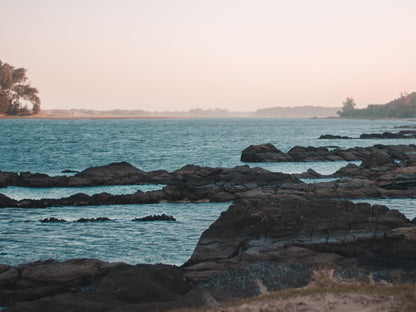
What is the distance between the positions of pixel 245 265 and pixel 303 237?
8.61 feet

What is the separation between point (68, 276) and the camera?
47.4ft

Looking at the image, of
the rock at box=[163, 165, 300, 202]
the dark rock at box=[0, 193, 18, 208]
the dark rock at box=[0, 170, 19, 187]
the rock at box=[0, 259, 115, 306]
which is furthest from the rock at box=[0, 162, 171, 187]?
the rock at box=[0, 259, 115, 306]

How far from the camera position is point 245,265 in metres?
15.2

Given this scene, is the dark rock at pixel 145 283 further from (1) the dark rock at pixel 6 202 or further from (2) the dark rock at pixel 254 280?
(1) the dark rock at pixel 6 202

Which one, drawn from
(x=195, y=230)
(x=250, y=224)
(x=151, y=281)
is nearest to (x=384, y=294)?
(x=151, y=281)

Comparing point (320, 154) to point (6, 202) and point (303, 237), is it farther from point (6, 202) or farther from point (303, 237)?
point (303, 237)

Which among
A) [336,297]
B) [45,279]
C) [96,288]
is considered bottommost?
[96,288]

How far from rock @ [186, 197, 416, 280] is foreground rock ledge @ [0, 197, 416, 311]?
0.03m

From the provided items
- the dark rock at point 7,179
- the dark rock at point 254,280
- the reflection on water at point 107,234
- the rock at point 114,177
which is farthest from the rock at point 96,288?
the dark rock at point 7,179

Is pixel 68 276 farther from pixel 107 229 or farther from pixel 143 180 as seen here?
pixel 143 180

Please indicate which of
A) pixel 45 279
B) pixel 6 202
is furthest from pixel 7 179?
pixel 45 279

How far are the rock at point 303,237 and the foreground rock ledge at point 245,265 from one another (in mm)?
28

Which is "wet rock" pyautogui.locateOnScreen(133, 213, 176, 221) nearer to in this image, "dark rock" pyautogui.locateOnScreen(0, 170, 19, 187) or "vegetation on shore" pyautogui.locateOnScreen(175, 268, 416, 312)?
"vegetation on shore" pyautogui.locateOnScreen(175, 268, 416, 312)

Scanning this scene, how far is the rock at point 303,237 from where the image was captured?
51.5 feet
